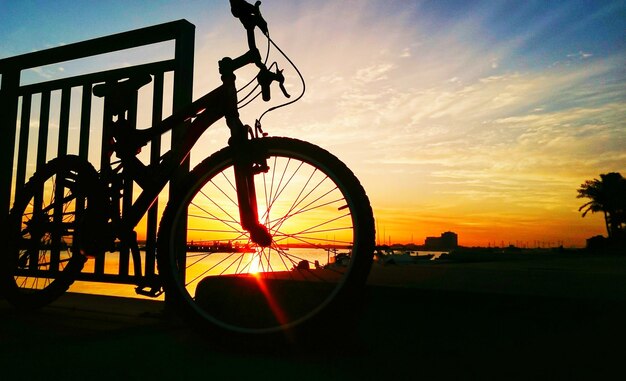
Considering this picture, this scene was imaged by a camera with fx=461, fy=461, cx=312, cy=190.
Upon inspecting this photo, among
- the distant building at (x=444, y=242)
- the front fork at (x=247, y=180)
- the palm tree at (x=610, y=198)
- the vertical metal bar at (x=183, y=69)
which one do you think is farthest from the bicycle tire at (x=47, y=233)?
the distant building at (x=444, y=242)

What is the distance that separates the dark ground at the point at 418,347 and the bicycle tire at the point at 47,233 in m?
0.87

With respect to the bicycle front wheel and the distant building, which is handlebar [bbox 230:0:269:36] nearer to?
the bicycle front wheel

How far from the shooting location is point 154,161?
10.3 feet

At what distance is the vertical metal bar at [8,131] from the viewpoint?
4176mm

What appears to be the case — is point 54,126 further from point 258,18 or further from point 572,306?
point 572,306

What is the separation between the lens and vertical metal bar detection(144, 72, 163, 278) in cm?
289

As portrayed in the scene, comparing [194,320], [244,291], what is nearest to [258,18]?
[244,291]

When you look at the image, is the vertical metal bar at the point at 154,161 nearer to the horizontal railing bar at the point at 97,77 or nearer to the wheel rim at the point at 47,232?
the horizontal railing bar at the point at 97,77

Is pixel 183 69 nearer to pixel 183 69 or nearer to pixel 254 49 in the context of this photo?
pixel 183 69

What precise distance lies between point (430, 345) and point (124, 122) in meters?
2.14

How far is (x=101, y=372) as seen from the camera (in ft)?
5.49

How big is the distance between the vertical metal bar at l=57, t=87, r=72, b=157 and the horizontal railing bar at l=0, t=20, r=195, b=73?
0.31m

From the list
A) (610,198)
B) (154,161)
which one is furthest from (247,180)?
(610,198)

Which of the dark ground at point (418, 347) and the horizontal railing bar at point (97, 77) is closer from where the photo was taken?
the dark ground at point (418, 347)
